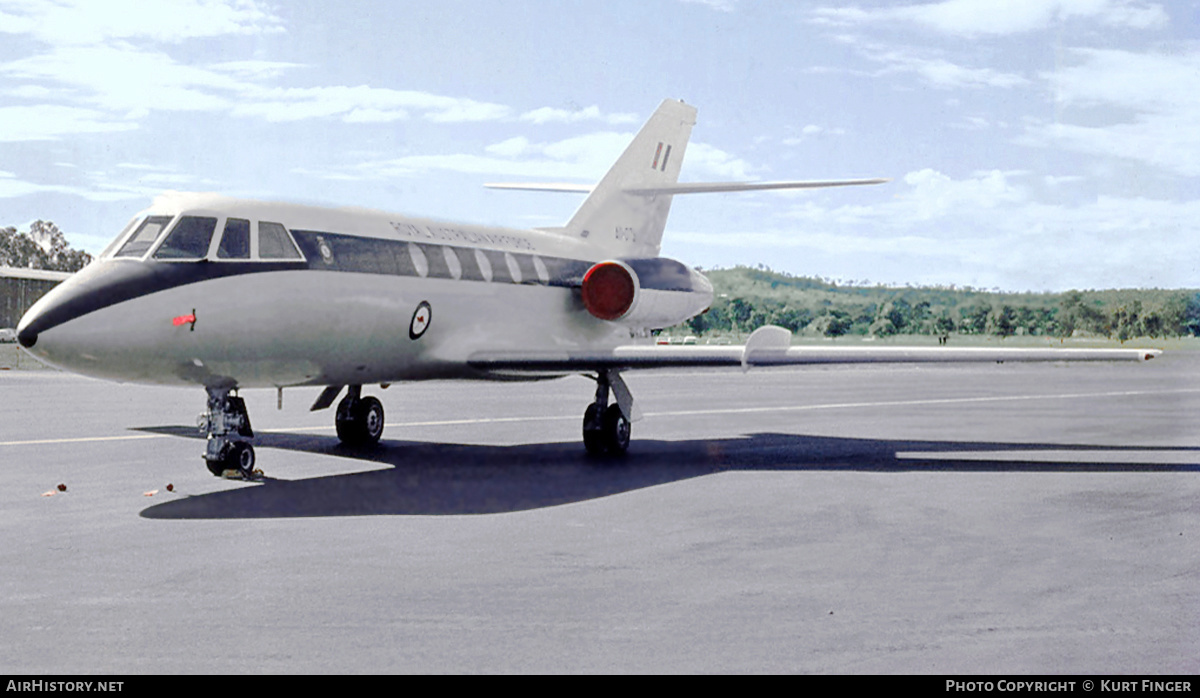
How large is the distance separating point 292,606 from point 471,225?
10.5 m

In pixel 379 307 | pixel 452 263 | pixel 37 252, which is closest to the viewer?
pixel 379 307

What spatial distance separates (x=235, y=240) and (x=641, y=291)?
281 inches

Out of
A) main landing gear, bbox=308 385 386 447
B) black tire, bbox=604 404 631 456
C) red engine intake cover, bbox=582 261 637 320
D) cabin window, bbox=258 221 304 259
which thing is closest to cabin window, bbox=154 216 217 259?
cabin window, bbox=258 221 304 259

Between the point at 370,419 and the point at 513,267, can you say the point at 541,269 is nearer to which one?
the point at 513,267

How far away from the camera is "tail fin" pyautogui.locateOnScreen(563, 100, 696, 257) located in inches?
808

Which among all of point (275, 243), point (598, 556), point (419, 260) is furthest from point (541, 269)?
point (598, 556)

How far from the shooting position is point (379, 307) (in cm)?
1410

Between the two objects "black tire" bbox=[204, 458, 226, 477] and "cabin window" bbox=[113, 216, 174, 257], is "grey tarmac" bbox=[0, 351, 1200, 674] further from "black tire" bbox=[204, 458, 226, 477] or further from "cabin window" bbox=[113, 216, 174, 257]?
"cabin window" bbox=[113, 216, 174, 257]

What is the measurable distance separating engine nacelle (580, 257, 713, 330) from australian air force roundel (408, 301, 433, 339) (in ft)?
12.3

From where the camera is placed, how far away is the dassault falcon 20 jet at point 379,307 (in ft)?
37.7

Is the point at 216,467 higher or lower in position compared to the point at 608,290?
lower

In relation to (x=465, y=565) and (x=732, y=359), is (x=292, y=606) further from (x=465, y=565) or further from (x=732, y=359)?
(x=732, y=359)

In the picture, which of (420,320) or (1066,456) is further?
(1066,456)

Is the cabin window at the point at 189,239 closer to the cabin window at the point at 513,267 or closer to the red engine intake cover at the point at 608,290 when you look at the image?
the cabin window at the point at 513,267
